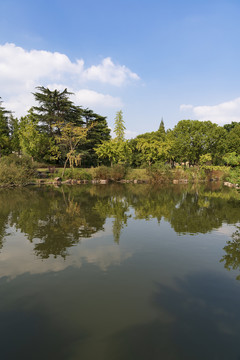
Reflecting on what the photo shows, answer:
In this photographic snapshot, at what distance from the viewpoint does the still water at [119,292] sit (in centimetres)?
425

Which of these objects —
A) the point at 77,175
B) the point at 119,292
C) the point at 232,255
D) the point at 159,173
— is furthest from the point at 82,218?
the point at 159,173

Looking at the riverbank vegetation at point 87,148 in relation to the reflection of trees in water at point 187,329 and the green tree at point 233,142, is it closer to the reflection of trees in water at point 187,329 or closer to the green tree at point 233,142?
the green tree at point 233,142

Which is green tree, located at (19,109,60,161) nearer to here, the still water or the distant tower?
the still water

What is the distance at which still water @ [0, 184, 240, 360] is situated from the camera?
425 centimetres

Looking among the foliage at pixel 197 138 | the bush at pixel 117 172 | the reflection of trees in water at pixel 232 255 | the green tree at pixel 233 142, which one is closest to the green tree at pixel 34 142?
the bush at pixel 117 172

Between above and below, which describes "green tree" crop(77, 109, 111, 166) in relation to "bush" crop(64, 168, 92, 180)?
above

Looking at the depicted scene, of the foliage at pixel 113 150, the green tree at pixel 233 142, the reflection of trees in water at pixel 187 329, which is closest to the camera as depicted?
the reflection of trees in water at pixel 187 329

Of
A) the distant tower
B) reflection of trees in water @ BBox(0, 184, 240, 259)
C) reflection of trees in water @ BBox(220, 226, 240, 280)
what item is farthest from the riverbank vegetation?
reflection of trees in water @ BBox(220, 226, 240, 280)

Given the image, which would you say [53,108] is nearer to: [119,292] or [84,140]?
[84,140]

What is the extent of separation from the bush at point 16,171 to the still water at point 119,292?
66.5 ft

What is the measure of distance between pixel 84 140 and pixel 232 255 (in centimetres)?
4298

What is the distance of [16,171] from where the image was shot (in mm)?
30938

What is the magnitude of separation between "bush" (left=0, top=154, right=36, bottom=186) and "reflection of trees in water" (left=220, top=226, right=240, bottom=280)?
28532 mm

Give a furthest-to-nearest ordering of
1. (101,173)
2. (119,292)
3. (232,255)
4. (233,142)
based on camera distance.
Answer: (233,142), (101,173), (232,255), (119,292)
